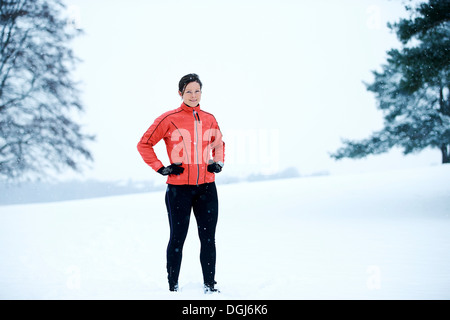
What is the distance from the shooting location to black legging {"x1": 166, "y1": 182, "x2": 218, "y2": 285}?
3.97 meters

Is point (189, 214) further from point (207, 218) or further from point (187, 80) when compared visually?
point (187, 80)

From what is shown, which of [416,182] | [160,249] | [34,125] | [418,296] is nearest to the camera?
[418,296]

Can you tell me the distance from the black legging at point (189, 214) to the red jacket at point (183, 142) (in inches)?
3.4

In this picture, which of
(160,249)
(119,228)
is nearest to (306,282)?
(160,249)

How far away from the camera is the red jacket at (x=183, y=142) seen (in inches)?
155

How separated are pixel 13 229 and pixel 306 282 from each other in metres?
7.93

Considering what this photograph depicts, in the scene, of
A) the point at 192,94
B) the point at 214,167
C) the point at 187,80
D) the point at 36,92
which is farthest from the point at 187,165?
the point at 36,92

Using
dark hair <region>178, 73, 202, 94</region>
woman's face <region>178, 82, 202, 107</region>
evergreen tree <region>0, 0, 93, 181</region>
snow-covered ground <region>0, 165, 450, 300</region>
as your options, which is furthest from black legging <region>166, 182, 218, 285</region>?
evergreen tree <region>0, 0, 93, 181</region>

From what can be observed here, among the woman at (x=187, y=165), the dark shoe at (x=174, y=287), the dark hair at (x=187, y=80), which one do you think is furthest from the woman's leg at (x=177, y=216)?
the dark hair at (x=187, y=80)

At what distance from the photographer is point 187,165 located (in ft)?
12.9

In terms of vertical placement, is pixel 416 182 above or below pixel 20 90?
below

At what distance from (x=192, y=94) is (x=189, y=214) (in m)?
1.09

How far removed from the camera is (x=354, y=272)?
5.24 meters
